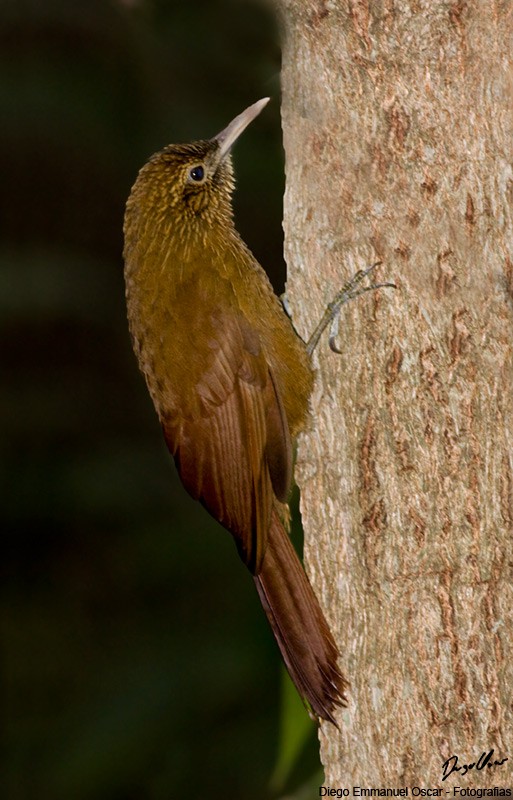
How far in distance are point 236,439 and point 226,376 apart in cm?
18

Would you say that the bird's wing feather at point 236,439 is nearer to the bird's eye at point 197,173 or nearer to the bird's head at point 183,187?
the bird's head at point 183,187

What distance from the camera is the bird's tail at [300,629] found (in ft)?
8.65

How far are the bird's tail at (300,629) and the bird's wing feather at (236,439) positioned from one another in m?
0.05

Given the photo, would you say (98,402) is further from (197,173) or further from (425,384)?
(425,384)

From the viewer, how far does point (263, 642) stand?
392 centimetres

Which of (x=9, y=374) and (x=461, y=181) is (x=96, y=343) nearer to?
(x=9, y=374)

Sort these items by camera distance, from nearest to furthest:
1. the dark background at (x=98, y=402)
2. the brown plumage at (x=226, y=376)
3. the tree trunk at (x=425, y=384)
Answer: the tree trunk at (x=425, y=384)
the brown plumage at (x=226, y=376)
the dark background at (x=98, y=402)

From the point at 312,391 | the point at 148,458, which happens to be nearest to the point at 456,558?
the point at 312,391

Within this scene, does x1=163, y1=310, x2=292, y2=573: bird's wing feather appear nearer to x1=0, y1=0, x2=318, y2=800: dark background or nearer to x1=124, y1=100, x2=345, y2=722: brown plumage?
x1=124, y1=100, x2=345, y2=722: brown plumage

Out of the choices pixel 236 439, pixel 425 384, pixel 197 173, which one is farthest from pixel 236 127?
pixel 425 384

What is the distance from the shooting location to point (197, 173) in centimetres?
331

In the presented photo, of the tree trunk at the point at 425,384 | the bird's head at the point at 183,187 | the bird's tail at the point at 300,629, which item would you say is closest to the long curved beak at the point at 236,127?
the bird's head at the point at 183,187

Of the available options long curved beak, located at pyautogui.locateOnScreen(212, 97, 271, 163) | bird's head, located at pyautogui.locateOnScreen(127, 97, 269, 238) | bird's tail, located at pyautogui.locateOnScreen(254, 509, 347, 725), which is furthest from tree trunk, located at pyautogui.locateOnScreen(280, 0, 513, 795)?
bird's head, located at pyautogui.locateOnScreen(127, 97, 269, 238)

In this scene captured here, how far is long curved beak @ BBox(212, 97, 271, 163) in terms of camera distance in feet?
10.5
